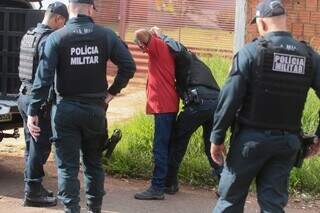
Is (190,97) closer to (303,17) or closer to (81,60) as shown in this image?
(81,60)

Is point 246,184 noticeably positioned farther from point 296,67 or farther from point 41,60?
point 41,60

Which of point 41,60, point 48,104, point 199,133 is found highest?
point 41,60

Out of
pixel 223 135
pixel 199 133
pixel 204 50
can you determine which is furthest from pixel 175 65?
pixel 204 50

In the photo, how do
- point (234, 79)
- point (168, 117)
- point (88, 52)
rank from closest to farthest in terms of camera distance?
point (234, 79) < point (88, 52) < point (168, 117)

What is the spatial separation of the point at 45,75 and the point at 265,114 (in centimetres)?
177

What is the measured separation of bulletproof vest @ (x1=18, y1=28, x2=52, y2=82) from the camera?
19.5ft

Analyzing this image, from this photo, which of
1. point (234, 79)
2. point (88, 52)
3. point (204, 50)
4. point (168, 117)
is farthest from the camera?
point (204, 50)

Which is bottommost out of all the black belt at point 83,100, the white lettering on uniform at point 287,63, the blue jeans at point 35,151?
the blue jeans at point 35,151

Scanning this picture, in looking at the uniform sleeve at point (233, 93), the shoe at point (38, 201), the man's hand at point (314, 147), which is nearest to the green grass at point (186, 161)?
the shoe at point (38, 201)

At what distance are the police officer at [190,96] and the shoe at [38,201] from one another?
1300 mm

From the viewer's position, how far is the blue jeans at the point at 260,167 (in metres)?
4.47

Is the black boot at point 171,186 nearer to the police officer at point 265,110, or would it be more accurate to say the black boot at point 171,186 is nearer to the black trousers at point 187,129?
the black trousers at point 187,129

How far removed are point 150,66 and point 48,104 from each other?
131cm

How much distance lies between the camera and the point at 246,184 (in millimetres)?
4566
